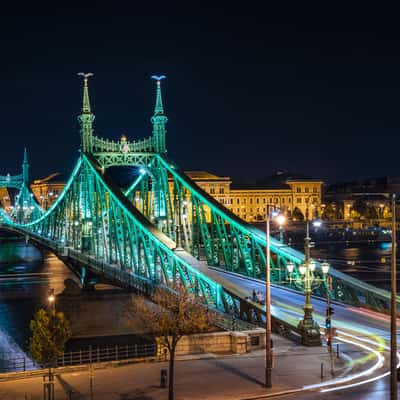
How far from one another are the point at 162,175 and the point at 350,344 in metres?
30.6

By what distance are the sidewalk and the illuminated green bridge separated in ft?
28.7

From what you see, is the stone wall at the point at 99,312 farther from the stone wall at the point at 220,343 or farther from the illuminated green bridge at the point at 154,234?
the stone wall at the point at 220,343

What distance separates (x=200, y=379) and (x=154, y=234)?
68.2ft

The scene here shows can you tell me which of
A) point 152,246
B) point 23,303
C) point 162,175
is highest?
point 162,175

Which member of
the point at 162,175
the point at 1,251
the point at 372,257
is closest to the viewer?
the point at 162,175

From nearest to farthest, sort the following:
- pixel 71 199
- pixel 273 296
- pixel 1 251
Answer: pixel 273 296 < pixel 71 199 < pixel 1 251

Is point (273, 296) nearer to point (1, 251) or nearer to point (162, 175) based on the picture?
point (162, 175)

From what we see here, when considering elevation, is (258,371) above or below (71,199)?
below

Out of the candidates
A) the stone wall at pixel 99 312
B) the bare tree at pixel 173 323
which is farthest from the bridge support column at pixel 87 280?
the bare tree at pixel 173 323

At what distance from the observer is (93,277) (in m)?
61.8

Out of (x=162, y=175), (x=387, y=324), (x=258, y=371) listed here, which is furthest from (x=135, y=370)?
(x=162, y=175)

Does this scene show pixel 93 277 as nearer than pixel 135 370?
No

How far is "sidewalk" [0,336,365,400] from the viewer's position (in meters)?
21.1

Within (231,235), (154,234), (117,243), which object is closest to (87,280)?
(117,243)
